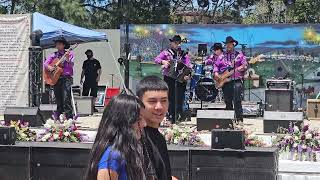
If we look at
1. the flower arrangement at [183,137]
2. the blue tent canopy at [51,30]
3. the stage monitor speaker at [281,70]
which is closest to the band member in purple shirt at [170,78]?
the blue tent canopy at [51,30]

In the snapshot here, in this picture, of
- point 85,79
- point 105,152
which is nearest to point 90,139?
→ point 105,152

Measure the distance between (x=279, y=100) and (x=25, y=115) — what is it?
18.9ft

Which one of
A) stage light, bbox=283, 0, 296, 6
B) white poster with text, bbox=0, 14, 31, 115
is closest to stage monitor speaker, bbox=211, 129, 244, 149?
white poster with text, bbox=0, 14, 31, 115

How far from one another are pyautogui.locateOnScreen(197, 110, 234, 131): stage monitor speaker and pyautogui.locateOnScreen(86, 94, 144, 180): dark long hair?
7.12 m

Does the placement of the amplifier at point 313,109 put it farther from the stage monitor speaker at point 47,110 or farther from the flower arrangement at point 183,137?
the flower arrangement at point 183,137

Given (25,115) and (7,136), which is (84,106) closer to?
(25,115)

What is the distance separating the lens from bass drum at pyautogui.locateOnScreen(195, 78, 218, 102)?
1437cm

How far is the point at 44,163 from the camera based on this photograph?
17.5 feet

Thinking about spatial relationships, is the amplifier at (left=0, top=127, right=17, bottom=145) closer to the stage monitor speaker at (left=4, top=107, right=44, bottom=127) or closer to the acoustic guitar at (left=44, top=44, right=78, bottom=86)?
the stage monitor speaker at (left=4, top=107, right=44, bottom=127)

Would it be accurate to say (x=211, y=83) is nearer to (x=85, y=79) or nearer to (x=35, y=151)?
(x=85, y=79)

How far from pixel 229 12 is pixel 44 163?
28.6 metres

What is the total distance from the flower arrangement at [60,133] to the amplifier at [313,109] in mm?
9136

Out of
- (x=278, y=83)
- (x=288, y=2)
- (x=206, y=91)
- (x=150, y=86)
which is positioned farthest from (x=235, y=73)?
(x=288, y=2)

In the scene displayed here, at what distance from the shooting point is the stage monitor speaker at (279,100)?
1340 cm
